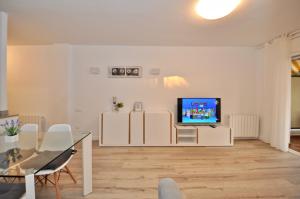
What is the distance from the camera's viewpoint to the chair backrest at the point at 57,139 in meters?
2.05

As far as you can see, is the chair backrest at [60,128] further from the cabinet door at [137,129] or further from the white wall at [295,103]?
the white wall at [295,103]

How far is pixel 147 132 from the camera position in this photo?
168 inches

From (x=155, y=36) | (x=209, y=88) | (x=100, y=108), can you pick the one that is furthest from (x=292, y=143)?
(x=100, y=108)

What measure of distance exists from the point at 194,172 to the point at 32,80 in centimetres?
450

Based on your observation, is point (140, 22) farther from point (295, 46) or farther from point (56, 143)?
point (295, 46)

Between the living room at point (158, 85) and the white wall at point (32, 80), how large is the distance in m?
0.03

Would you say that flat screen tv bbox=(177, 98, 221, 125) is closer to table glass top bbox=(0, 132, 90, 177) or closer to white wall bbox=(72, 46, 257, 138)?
white wall bbox=(72, 46, 257, 138)

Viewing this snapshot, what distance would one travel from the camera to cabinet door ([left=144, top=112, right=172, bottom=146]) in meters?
4.25

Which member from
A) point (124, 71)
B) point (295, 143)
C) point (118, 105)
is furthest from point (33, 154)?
point (295, 143)

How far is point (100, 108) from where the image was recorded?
471 cm

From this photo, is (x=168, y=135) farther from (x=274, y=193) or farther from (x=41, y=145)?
(x=41, y=145)

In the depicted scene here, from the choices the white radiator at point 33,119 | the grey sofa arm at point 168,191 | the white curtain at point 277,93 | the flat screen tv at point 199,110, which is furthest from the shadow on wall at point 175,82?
the grey sofa arm at point 168,191

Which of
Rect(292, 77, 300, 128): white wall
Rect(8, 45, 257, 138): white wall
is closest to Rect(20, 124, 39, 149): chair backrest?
Rect(8, 45, 257, 138): white wall

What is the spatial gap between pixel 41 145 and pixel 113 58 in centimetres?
304
